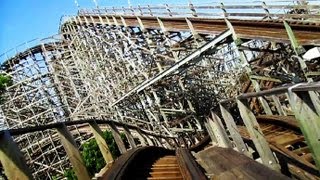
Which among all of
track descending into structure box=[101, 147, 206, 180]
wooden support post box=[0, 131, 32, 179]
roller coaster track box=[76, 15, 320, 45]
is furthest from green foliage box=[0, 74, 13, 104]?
wooden support post box=[0, 131, 32, 179]

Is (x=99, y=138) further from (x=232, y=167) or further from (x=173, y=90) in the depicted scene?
(x=173, y=90)

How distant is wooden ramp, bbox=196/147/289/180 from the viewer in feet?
11.4

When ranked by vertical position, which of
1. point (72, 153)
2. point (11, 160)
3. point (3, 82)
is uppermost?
point (3, 82)

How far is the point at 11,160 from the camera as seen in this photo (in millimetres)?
2967

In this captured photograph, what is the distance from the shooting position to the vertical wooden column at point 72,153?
382 centimetres

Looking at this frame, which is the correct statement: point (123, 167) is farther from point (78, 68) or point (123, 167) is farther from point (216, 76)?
point (78, 68)

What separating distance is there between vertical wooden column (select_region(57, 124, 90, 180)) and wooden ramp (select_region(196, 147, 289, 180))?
1201mm

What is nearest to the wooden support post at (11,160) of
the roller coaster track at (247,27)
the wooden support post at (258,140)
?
the wooden support post at (258,140)

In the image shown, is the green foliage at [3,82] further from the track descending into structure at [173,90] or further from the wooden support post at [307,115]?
the wooden support post at [307,115]

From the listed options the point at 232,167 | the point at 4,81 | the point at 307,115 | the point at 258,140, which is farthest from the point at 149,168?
the point at 4,81

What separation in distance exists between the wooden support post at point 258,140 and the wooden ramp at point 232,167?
5.9 inches

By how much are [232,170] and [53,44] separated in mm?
24006

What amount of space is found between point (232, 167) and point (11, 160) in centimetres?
205

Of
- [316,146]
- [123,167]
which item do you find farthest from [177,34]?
[316,146]
